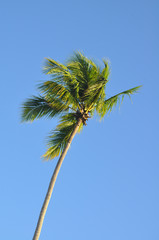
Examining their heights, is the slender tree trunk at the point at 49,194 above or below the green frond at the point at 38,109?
below

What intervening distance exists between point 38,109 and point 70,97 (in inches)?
64.0

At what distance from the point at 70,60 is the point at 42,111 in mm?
2212

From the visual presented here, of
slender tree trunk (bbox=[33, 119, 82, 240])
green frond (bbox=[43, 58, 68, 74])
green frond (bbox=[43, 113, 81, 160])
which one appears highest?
green frond (bbox=[43, 58, 68, 74])

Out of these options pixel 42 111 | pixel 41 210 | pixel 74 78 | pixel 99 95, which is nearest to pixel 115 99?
pixel 99 95

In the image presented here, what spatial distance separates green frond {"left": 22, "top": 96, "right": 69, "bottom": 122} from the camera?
44.6 ft

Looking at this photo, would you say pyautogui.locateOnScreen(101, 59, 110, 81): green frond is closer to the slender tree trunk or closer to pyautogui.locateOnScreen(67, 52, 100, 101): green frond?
pyautogui.locateOnScreen(67, 52, 100, 101): green frond

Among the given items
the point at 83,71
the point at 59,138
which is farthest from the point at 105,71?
the point at 59,138

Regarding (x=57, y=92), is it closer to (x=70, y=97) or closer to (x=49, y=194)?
(x=70, y=97)

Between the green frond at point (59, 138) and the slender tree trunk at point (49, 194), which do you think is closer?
the slender tree trunk at point (49, 194)

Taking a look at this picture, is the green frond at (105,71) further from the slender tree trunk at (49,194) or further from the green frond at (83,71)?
the slender tree trunk at (49,194)

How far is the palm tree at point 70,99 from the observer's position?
12.9 metres

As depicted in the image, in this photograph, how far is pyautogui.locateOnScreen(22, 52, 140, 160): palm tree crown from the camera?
42.4 ft

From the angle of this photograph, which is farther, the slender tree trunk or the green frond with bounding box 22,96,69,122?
the green frond with bounding box 22,96,69,122

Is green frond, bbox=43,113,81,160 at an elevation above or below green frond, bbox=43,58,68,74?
below
